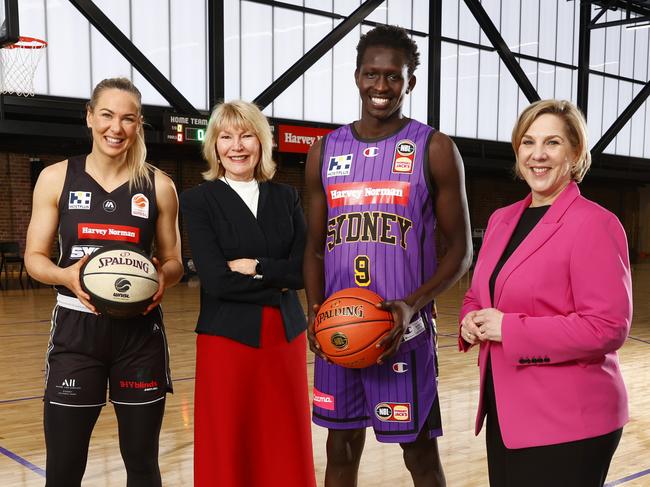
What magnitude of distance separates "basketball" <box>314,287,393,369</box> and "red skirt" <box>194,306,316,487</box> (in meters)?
0.38

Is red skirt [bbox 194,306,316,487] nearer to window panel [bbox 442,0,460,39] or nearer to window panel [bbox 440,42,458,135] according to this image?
window panel [bbox 440,42,458,135]

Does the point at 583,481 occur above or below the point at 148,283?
below

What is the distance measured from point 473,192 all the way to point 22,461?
1698 centimetres

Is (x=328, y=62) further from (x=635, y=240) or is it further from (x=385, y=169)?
(x=635, y=240)

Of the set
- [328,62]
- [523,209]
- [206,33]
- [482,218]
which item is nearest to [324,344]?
[523,209]

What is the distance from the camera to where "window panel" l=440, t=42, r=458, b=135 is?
52.1 ft

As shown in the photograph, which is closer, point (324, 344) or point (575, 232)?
point (575, 232)

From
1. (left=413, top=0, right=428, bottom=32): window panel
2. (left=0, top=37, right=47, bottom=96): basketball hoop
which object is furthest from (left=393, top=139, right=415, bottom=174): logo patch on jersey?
(left=413, top=0, right=428, bottom=32): window panel

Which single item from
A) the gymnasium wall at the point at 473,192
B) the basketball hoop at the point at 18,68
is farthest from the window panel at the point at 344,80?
the basketball hoop at the point at 18,68

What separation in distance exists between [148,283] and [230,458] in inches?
25.3

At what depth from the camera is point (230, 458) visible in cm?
239

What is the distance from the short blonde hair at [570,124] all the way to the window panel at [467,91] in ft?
49.2

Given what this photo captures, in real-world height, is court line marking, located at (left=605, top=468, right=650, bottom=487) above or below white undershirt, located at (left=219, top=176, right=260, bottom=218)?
below

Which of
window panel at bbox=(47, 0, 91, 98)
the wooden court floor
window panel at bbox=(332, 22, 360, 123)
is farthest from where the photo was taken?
window panel at bbox=(332, 22, 360, 123)
